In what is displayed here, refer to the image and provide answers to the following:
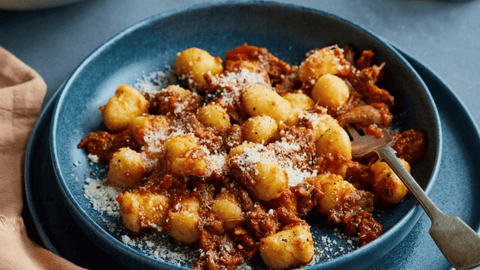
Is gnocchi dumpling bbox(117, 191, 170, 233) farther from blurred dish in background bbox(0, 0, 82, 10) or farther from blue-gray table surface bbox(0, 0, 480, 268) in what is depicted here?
blurred dish in background bbox(0, 0, 82, 10)

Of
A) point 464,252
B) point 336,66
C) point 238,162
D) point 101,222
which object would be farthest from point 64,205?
point 464,252

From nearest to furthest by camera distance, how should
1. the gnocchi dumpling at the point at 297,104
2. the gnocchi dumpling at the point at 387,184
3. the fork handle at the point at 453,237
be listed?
1. the fork handle at the point at 453,237
2. the gnocchi dumpling at the point at 387,184
3. the gnocchi dumpling at the point at 297,104

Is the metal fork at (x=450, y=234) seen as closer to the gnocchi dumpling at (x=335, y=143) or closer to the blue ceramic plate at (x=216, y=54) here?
the blue ceramic plate at (x=216, y=54)

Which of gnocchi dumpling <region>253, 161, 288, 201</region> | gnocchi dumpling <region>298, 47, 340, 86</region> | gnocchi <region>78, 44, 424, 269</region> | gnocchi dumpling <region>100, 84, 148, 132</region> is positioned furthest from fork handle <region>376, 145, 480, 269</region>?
gnocchi dumpling <region>100, 84, 148, 132</region>

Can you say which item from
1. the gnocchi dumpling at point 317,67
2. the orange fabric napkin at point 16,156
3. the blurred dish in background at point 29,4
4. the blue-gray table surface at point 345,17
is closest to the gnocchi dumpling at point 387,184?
the gnocchi dumpling at point 317,67

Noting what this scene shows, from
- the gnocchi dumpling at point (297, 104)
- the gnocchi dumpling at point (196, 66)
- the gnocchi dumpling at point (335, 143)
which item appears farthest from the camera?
the gnocchi dumpling at point (196, 66)

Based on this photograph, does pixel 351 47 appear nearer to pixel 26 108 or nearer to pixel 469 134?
pixel 469 134
